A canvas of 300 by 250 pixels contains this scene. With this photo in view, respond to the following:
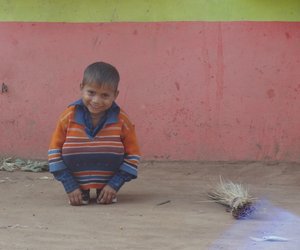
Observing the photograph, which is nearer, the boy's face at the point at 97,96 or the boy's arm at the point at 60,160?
the boy's face at the point at 97,96

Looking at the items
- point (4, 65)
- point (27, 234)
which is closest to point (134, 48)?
point (4, 65)

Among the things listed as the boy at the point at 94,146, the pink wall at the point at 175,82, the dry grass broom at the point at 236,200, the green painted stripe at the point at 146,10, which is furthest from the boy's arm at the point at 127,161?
the green painted stripe at the point at 146,10

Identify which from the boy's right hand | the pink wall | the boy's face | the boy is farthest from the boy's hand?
Answer: the pink wall

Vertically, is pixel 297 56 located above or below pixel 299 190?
above

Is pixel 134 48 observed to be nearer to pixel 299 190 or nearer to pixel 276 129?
pixel 276 129

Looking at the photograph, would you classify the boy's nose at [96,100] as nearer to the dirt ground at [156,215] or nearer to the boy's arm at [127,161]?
the boy's arm at [127,161]

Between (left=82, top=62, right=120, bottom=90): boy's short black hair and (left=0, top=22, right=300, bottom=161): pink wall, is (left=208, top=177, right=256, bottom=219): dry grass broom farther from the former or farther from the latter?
(left=0, top=22, right=300, bottom=161): pink wall

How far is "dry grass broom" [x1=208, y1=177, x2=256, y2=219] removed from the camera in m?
4.72

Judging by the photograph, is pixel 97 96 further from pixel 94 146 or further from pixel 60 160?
pixel 60 160

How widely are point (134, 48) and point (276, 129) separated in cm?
159

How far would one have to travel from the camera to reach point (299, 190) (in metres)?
5.91

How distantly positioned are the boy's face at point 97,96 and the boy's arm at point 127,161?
252 millimetres

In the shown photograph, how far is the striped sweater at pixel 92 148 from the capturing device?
516 cm

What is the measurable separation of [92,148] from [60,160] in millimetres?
246
